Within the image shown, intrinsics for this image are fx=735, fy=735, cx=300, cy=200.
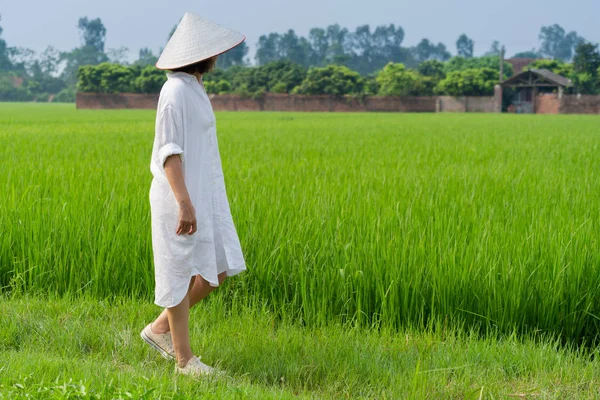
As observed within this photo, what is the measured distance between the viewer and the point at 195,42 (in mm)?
2268

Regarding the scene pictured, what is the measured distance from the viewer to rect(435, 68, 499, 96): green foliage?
48.6 metres

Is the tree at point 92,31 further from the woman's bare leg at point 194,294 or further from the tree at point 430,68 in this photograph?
the woman's bare leg at point 194,294

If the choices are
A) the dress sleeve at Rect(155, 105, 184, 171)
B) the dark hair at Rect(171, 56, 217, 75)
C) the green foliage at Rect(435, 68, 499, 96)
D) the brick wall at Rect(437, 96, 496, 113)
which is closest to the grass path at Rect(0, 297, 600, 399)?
the dress sleeve at Rect(155, 105, 184, 171)

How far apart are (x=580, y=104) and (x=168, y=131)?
45.8 metres

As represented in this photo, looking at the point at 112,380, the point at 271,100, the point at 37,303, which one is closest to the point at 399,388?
the point at 112,380

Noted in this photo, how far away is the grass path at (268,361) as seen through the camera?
209 cm

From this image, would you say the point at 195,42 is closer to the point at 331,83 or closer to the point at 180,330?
the point at 180,330

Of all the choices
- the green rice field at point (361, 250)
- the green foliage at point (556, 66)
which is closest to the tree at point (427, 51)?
the green foliage at point (556, 66)

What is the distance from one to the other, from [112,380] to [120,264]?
4.74ft

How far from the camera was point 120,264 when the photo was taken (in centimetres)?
339

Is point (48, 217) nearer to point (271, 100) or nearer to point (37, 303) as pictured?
point (37, 303)

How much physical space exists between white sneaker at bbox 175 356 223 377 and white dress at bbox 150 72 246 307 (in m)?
0.20

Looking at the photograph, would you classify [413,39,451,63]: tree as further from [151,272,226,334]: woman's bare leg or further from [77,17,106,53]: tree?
[151,272,226,334]: woman's bare leg

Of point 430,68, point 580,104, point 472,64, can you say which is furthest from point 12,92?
point 580,104
